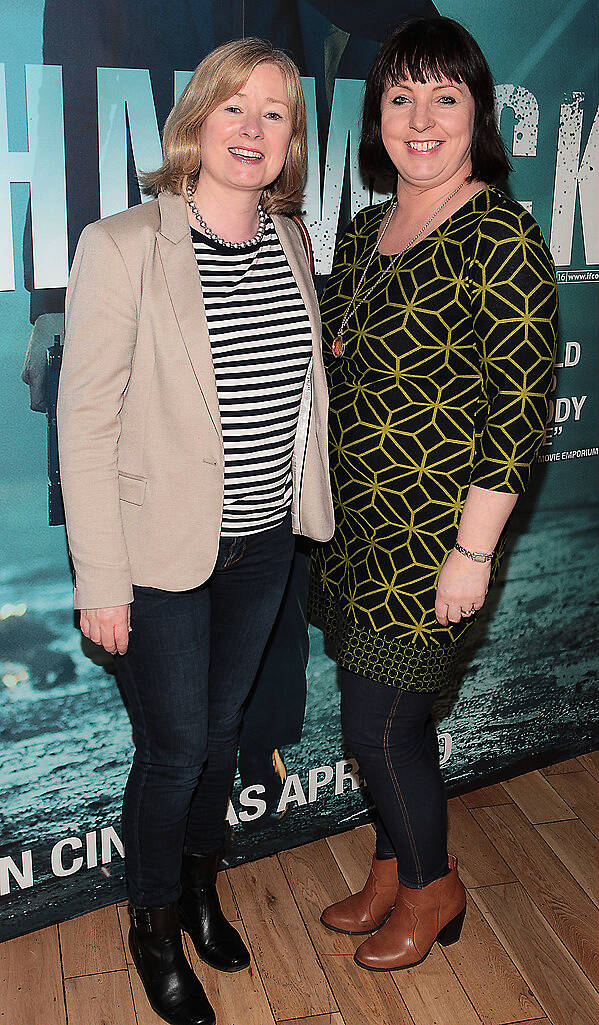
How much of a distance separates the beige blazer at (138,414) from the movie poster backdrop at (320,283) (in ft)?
0.24

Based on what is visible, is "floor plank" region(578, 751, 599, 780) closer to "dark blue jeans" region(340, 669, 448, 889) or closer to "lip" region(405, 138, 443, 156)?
"dark blue jeans" region(340, 669, 448, 889)

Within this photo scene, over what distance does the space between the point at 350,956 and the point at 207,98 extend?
1801mm

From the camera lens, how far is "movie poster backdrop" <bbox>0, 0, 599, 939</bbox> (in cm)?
203

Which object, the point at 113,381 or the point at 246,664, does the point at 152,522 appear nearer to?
the point at 113,381

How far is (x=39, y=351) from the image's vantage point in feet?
6.83

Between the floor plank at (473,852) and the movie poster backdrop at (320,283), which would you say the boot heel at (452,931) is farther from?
the movie poster backdrop at (320,283)

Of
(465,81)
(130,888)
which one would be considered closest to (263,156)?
(465,81)

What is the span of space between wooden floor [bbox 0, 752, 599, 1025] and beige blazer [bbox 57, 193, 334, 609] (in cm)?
94

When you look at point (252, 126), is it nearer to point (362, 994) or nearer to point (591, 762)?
point (362, 994)

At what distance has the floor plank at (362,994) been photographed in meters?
2.16

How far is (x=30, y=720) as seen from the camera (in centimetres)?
229

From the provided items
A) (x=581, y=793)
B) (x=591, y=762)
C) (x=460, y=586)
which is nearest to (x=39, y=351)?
(x=460, y=586)

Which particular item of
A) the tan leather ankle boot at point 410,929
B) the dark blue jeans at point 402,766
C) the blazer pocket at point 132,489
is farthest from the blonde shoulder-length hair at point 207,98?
the tan leather ankle boot at point 410,929

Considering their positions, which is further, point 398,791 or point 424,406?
point 398,791
